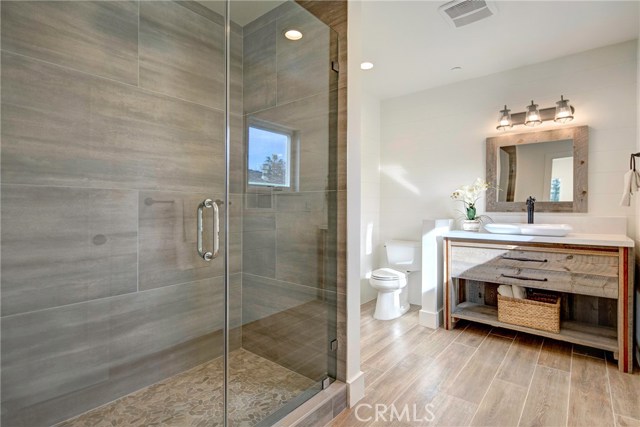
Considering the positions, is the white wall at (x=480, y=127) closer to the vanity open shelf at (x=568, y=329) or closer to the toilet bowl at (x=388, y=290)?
the toilet bowl at (x=388, y=290)

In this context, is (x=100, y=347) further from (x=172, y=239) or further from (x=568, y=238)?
(x=568, y=238)

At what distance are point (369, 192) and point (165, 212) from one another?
236cm

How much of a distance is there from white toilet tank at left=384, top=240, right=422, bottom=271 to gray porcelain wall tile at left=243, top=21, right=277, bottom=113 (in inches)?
84.2

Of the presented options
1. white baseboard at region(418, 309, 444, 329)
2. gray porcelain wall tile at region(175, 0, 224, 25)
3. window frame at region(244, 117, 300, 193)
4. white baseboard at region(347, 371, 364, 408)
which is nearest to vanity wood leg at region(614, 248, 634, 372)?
white baseboard at region(418, 309, 444, 329)

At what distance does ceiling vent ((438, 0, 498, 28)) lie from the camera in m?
2.12

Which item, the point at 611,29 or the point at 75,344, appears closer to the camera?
the point at 75,344

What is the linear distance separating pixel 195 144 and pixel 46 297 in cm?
116

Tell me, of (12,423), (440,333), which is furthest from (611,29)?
(12,423)

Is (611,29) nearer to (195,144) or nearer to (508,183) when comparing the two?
(508,183)

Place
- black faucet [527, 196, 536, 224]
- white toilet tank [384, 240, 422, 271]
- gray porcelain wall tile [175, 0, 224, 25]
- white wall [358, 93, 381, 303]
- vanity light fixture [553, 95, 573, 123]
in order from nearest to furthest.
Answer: gray porcelain wall tile [175, 0, 224, 25], vanity light fixture [553, 95, 573, 123], black faucet [527, 196, 536, 224], white toilet tank [384, 240, 422, 271], white wall [358, 93, 381, 303]

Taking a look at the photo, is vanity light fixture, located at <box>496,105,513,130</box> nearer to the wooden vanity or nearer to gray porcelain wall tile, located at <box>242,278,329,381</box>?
the wooden vanity

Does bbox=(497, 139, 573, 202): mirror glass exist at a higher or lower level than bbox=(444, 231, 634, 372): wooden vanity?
higher

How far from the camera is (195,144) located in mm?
2152

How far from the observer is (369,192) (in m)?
3.78
